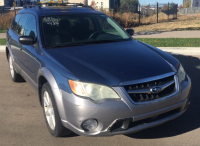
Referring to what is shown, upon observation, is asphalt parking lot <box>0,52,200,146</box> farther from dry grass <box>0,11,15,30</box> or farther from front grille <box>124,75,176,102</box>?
dry grass <box>0,11,15,30</box>

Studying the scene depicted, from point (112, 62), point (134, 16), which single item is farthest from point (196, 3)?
point (112, 62)

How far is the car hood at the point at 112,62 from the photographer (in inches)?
118

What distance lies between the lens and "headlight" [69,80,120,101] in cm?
288

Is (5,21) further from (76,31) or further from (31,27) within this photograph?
(76,31)

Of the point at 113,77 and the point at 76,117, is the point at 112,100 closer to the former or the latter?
the point at 113,77

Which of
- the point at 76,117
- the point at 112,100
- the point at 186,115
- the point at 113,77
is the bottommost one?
the point at 186,115

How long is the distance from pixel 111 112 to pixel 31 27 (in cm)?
262

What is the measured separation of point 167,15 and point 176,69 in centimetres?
2837

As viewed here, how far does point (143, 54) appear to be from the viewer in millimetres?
3727

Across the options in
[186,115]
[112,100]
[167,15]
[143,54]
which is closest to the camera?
[112,100]

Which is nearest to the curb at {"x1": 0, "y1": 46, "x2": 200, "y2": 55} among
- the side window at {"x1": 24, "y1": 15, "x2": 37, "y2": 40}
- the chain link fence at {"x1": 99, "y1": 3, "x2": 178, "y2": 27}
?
the side window at {"x1": 24, "y1": 15, "x2": 37, "y2": 40}

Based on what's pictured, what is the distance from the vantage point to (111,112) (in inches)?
112

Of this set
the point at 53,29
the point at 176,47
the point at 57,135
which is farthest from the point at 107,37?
the point at 176,47

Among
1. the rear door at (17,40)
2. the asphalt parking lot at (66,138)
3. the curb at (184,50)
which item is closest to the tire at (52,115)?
the asphalt parking lot at (66,138)
